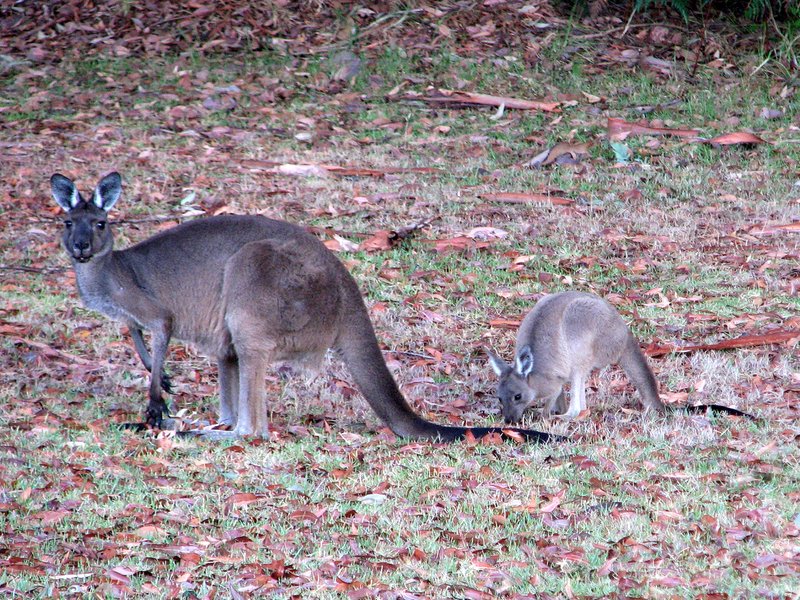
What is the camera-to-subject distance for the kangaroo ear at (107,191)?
579cm

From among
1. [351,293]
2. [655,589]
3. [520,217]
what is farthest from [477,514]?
[520,217]

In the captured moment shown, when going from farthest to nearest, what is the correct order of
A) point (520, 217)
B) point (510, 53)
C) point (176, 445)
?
point (510, 53) → point (520, 217) → point (176, 445)

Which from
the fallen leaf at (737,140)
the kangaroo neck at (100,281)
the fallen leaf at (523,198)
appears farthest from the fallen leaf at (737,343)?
the fallen leaf at (737,140)

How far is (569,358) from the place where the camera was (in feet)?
20.8

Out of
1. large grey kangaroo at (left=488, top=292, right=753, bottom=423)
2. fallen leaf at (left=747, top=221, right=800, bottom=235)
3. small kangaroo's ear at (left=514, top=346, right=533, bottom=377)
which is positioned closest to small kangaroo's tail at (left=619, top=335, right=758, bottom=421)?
large grey kangaroo at (left=488, top=292, right=753, bottom=423)

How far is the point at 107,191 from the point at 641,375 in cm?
291

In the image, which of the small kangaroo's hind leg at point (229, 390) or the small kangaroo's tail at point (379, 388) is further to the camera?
the small kangaroo's hind leg at point (229, 390)

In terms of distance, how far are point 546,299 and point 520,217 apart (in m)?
2.60

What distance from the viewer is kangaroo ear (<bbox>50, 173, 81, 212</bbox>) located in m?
5.76

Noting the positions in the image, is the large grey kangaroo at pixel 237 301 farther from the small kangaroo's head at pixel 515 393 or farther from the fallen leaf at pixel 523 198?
the fallen leaf at pixel 523 198

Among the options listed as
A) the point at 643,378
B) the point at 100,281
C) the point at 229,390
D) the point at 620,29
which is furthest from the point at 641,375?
the point at 620,29

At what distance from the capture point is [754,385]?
249 inches

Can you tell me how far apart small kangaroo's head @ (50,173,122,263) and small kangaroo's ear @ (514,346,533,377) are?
2180 mm

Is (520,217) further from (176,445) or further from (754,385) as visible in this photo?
(176,445)
